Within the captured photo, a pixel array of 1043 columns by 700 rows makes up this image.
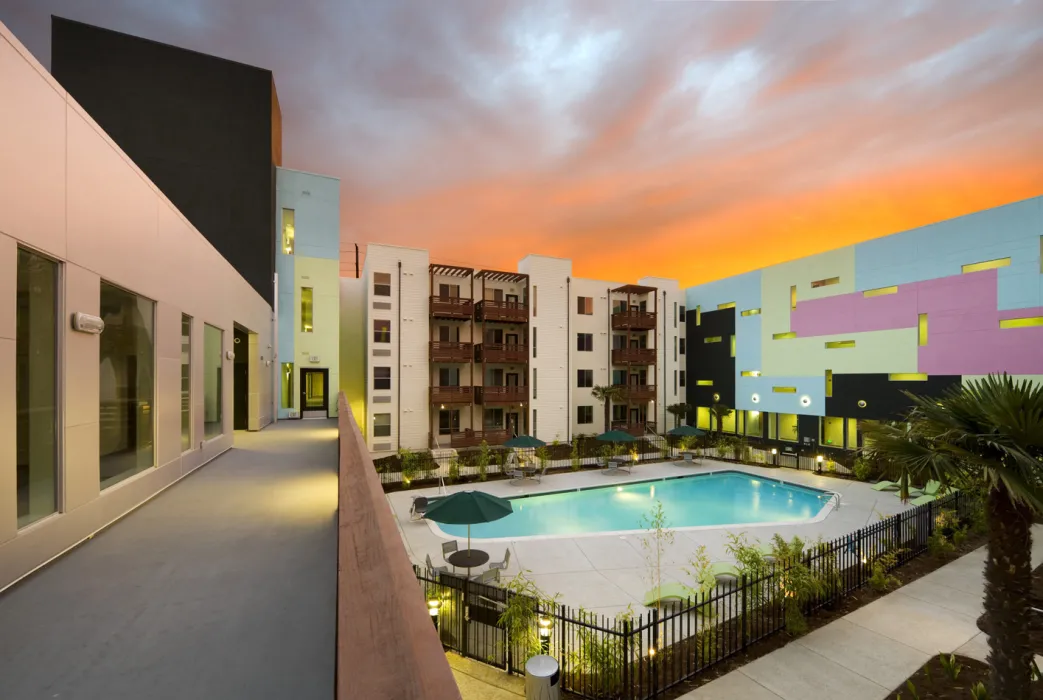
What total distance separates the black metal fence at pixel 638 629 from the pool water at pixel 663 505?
19.8ft

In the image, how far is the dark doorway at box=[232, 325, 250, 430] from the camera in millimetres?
14047

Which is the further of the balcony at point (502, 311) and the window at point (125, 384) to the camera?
the balcony at point (502, 311)

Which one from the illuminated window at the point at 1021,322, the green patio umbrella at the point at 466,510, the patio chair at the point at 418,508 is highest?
the illuminated window at the point at 1021,322

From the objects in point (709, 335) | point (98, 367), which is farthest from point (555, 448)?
point (98, 367)

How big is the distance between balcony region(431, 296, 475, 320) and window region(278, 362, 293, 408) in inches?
348

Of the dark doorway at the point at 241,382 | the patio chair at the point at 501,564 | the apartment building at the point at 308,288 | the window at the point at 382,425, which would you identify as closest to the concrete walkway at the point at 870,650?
the patio chair at the point at 501,564

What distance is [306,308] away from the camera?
832 inches

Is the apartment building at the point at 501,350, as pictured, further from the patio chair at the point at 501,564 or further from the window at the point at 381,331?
the patio chair at the point at 501,564

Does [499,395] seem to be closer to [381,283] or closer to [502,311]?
[502,311]

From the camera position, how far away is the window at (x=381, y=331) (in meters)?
25.7

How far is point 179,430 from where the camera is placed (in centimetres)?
709

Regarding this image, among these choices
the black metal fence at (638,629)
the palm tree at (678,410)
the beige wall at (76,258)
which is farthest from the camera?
the palm tree at (678,410)

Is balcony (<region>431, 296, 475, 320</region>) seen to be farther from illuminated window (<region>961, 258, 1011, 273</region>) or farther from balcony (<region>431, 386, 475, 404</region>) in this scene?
illuminated window (<region>961, 258, 1011, 273</region>)

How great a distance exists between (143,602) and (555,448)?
24.1m
